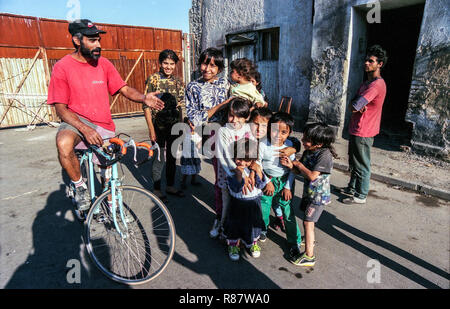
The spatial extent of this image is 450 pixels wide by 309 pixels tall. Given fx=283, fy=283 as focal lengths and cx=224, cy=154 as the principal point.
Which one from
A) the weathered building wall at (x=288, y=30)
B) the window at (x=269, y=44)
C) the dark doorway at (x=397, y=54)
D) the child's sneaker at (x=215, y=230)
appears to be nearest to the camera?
the child's sneaker at (x=215, y=230)

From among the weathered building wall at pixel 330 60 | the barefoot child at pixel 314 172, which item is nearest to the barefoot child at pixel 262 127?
the barefoot child at pixel 314 172

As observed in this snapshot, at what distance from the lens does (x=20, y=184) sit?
15.7 ft

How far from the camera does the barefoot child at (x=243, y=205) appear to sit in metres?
2.62

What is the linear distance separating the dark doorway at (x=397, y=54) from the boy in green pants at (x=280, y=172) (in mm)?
6309

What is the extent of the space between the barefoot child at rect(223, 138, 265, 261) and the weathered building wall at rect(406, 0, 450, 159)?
449 cm

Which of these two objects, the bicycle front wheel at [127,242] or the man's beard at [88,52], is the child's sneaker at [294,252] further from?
the man's beard at [88,52]

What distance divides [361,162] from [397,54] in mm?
7480

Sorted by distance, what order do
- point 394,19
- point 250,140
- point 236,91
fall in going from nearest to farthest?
point 250,140 < point 236,91 < point 394,19

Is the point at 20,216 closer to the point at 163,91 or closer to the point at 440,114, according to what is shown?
the point at 163,91

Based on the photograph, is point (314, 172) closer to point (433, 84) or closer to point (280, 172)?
point (280, 172)

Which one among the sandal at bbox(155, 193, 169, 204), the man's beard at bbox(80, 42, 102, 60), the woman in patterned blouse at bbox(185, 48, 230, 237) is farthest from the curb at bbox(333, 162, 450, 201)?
the man's beard at bbox(80, 42, 102, 60)

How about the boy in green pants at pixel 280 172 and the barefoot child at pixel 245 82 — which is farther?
the barefoot child at pixel 245 82

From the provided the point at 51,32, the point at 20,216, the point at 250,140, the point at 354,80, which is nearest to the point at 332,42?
the point at 354,80

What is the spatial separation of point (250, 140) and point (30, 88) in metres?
10.1
